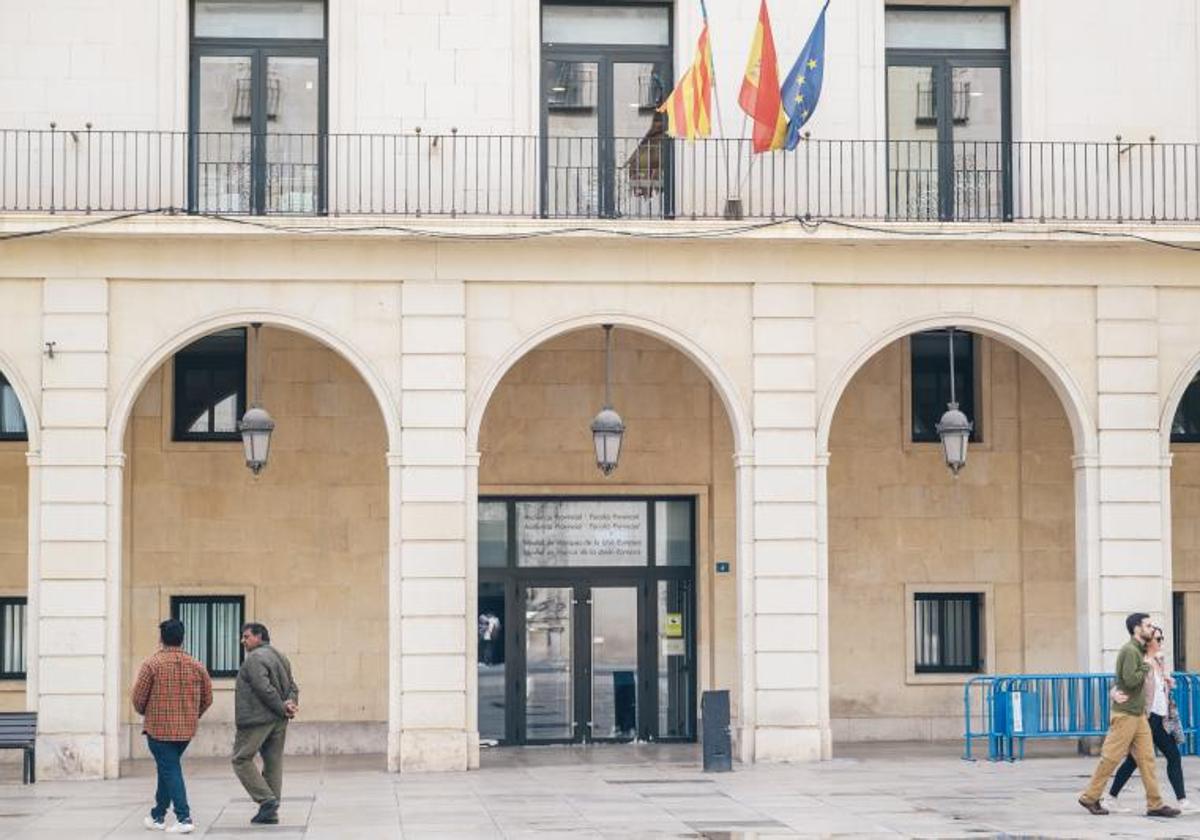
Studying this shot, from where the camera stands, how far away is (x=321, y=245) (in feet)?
75.3

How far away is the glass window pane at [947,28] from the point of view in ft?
80.9

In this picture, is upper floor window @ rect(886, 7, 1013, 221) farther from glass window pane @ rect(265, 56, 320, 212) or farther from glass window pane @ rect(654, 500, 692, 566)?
glass window pane @ rect(265, 56, 320, 212)

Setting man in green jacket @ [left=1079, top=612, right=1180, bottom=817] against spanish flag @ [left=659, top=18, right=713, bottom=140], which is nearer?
man in green jacket @ [left=1079, top=612, right=1180, bottom=817]

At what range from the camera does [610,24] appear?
24375mm

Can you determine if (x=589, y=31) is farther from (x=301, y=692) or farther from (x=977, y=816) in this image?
(x=977, y=816)

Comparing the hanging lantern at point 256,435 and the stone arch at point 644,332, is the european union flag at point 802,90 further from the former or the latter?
the hanging lantern at point 256,435

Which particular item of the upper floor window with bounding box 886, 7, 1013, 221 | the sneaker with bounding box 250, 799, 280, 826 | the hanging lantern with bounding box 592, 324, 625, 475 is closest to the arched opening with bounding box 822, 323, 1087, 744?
the upper floor window with bounding box 886, 7, 1013, 221

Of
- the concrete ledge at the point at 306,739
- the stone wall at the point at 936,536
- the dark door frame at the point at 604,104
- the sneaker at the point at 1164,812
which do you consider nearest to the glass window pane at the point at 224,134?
the dark door frame at the point at 604,104

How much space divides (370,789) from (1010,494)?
953cm

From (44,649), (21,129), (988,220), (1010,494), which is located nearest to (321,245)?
(21,129)

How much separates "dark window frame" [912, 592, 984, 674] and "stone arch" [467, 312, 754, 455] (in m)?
4.23

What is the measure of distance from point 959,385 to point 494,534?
242 inches

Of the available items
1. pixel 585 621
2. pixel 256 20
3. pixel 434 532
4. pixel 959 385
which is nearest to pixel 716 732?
pixel 434 532

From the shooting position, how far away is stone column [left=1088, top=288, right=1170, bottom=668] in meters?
23.5
